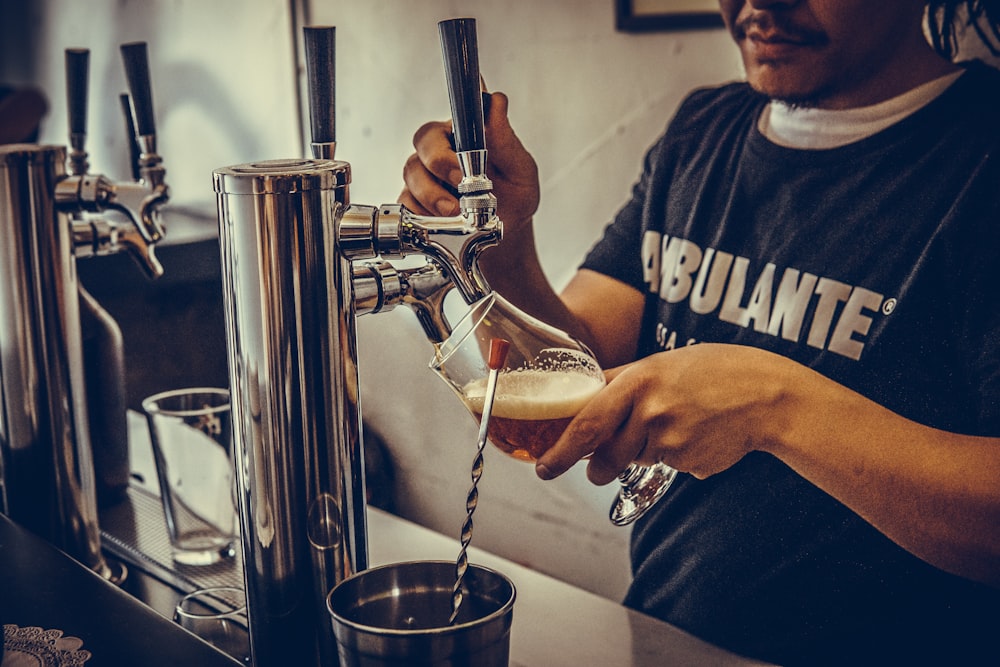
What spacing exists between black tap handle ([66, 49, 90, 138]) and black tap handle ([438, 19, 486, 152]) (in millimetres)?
632

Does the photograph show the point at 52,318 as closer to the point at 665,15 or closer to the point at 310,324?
the point at 310,324

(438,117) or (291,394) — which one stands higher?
(438,117)

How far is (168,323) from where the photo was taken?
7.02ft

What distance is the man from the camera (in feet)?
2.90

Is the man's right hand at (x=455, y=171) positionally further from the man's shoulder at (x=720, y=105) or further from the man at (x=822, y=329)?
the man's shoulder at (x=720, y=105)

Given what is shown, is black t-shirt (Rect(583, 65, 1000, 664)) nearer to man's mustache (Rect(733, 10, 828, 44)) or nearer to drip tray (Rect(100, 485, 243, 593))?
man's mustache (Rect(733, 10, 828, 44))

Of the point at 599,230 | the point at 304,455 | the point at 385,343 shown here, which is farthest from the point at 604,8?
the point at 304,455

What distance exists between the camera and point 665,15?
1.75 meters

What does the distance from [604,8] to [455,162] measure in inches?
42.9

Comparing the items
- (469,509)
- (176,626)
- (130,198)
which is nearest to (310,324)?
(469,509)

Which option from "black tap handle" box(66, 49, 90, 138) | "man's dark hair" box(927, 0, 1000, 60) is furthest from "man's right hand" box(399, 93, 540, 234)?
"man's dark hair" box(927, 0, 1000, 60)

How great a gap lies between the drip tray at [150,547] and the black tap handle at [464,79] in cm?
48

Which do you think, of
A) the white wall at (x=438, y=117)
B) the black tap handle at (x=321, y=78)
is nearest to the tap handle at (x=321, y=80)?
the black tap handle at (x=321, y=78)

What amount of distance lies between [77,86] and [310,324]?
0.63 metres
